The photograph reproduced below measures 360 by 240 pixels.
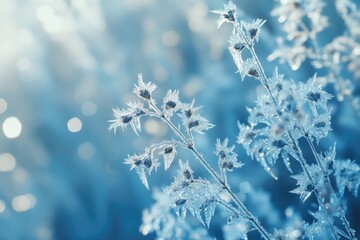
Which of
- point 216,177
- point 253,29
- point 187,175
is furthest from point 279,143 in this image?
point 253,29

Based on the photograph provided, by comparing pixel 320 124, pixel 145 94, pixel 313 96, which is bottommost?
pixel 320 124

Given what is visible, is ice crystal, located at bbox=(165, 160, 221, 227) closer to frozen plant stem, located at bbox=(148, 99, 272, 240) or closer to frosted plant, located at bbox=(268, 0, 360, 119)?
frozen plant stem, located at bbox=(148, 99, 272, 240)

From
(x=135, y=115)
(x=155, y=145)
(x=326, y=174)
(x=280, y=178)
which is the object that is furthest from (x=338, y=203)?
(x=280, y=178)

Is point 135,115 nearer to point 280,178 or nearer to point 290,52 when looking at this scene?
point 290,52

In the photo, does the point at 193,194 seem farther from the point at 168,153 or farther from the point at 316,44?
the point at 316,44

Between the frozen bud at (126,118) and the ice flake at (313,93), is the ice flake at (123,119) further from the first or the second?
the ice flake at (313,93)

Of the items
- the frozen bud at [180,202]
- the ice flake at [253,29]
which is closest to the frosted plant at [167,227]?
the frozen bud at [180,202]

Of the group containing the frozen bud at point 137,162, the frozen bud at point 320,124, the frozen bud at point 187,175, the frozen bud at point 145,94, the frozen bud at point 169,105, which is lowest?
the frozen bud at point 320,124

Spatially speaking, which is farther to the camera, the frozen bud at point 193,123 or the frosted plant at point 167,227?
the frosted plant at point 167,227

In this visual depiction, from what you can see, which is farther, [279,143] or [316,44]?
[316,44]

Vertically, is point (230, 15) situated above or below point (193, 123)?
A: above

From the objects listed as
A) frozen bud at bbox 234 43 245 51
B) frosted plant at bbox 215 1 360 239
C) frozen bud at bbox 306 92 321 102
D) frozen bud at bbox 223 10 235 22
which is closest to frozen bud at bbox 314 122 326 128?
frosted plant at bbox 215 1 360 239
